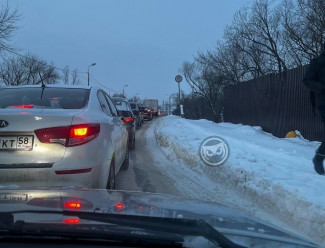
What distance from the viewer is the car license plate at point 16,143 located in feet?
13.9

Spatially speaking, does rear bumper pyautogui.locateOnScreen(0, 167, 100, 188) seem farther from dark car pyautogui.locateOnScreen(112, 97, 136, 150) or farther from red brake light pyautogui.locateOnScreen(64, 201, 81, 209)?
dark car pyautogui.locateOnScreen(112, 97, 136, 150)

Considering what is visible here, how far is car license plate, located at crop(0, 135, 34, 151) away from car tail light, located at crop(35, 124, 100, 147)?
0.11m

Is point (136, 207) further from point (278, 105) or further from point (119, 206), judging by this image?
point (278, 105)

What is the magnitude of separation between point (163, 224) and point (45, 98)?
3.31 m

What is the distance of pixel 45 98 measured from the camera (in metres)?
5.09

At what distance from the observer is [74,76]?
78375 mm

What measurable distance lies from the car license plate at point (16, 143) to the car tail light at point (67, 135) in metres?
0.11

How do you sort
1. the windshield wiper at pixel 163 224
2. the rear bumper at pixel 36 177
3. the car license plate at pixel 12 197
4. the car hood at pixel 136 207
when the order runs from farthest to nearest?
1. the rear bumper at pixel 36 177
2. the car license plate at pixel 12 197
3. the car hood at pixel 136 207
4. the windshield wiper at pixel 163 224

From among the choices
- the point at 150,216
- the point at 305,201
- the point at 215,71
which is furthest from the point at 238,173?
the point at 215,71

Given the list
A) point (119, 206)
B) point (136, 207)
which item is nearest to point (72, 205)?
point (119, 206)

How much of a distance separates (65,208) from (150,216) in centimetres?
55

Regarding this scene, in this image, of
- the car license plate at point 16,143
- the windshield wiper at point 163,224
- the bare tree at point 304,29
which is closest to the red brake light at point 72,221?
the windshield wiper at point 163,224

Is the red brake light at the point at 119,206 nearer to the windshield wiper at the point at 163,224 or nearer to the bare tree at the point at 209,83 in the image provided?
the windshield wiper at the point at 163,224

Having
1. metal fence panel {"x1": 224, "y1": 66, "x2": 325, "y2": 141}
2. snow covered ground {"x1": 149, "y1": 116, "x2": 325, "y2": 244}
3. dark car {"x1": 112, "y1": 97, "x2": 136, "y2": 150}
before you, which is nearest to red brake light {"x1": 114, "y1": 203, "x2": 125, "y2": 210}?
snow covered ground {"x1": 149, "y1": 116, "x2": 325, "y2": 244}
